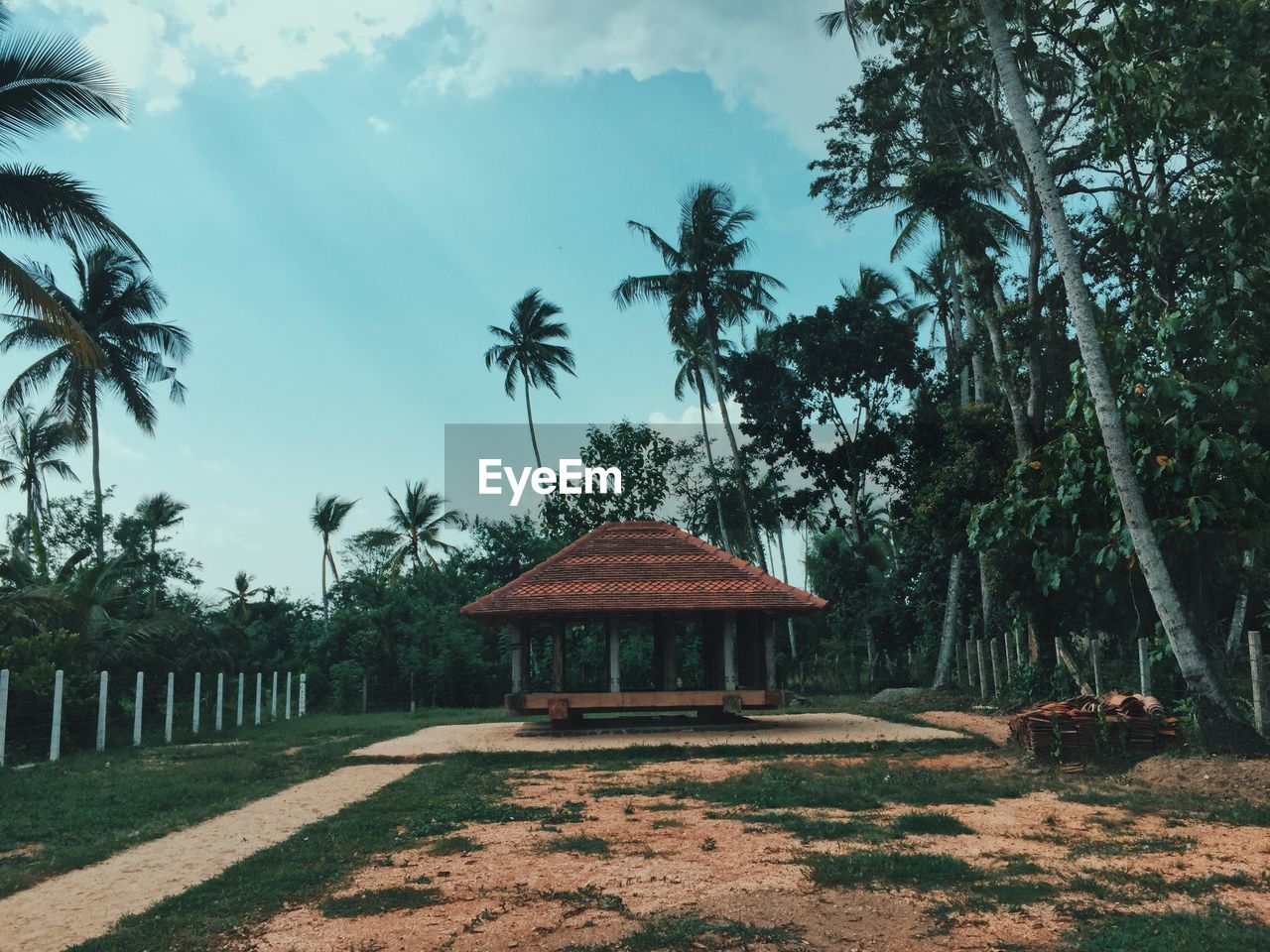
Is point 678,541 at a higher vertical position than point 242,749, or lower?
higher

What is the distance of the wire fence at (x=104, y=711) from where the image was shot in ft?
52.9

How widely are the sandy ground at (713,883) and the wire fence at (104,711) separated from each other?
414 inches

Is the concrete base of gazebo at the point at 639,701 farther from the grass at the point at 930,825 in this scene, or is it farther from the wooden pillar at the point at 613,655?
the grass at the point at 930,825

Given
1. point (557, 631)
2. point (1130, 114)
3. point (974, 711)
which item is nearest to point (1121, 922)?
point (1130, 114)

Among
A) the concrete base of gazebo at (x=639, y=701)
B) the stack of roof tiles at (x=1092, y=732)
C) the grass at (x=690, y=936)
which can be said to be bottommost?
the grass at (x=690, y=936)

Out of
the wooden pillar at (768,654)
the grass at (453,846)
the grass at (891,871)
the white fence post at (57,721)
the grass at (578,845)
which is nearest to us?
the grass at (891,871)

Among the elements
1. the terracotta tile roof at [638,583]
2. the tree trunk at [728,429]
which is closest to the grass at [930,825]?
the terracotta tile roof at [638,583]

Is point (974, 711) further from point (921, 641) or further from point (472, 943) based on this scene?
point (472, 943)

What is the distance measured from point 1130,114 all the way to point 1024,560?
9.18 meters

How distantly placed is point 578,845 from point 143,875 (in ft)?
10.1

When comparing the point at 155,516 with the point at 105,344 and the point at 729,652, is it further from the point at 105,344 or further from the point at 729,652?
the point at 729,652

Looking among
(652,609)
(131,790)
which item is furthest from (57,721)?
(652,609)

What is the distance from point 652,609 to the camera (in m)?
18.4

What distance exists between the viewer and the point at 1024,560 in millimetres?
20172
